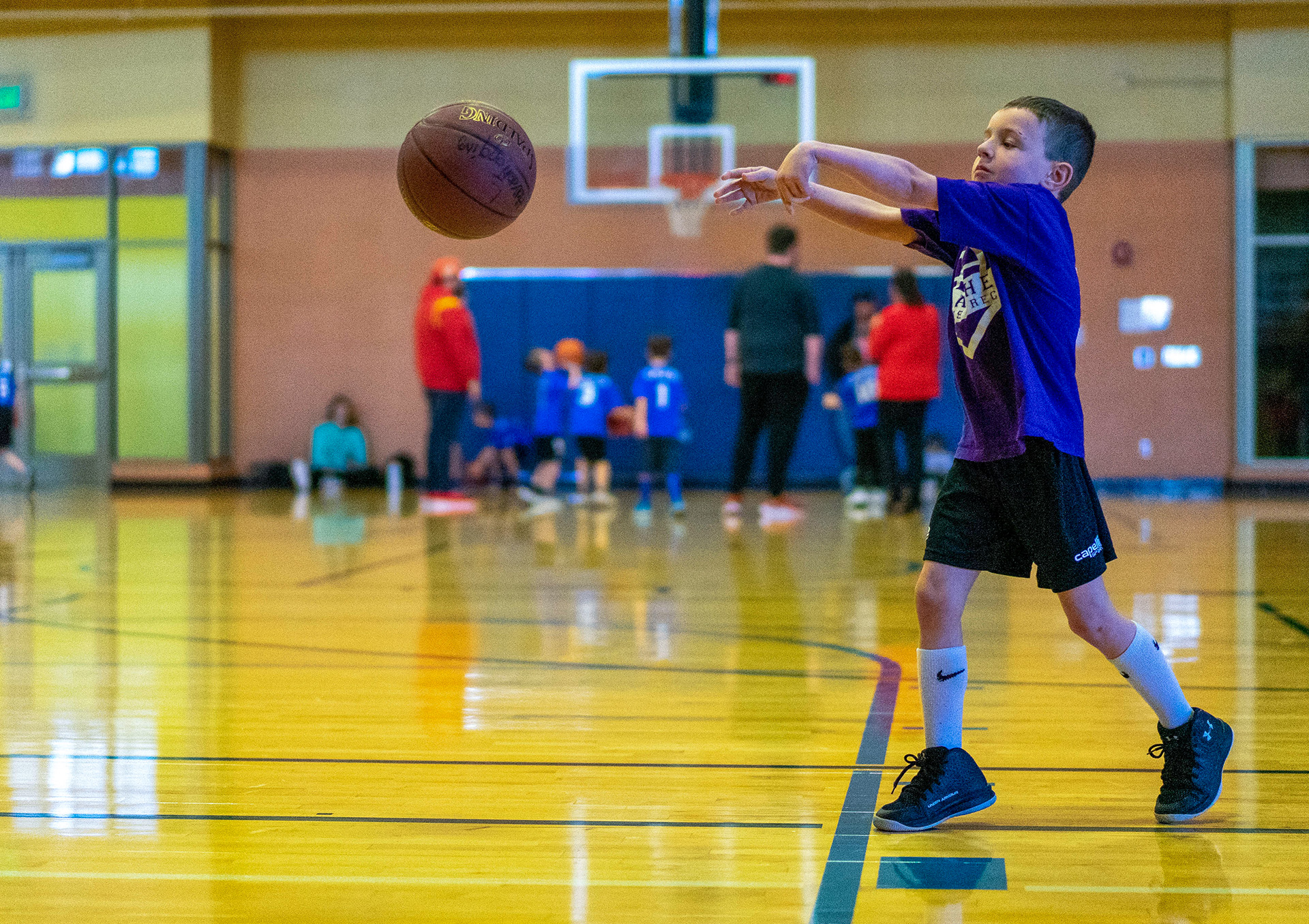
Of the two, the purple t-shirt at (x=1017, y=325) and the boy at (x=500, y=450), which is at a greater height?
the purple t-shirt at (x=1017, y=325)

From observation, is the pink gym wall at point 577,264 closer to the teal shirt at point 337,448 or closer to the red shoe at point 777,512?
the teal shirt at point 337,448

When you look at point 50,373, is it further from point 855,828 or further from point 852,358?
point 855,828

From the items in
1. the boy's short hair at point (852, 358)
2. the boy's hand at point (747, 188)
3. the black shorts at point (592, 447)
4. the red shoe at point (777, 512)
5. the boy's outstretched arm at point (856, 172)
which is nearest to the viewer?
the boy's outstretched arm at point (856, 172)

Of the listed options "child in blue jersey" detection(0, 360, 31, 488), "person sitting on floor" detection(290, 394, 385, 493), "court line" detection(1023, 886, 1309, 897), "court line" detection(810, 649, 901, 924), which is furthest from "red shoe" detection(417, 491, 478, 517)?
"court line" detection(1023, 886, 1309, 897)

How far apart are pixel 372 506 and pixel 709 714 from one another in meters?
7.19

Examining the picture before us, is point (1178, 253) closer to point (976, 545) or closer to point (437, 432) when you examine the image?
point (437, 432)

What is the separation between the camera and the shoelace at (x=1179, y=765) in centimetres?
215

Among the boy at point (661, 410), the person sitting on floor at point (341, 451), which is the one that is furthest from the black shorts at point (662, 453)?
the person sitting on floor at point (341, 451)

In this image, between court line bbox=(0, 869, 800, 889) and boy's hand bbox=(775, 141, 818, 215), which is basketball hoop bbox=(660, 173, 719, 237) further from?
court line bbox=(0, 869, 800, 889)

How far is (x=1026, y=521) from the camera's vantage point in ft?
6.97

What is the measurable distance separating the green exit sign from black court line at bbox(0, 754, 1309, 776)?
11.5 meters

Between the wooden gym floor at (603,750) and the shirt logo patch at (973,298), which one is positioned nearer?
the wooden gym floor at (603,750)

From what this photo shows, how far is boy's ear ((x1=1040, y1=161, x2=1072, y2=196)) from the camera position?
84.6 inches

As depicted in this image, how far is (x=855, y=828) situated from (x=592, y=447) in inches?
306
